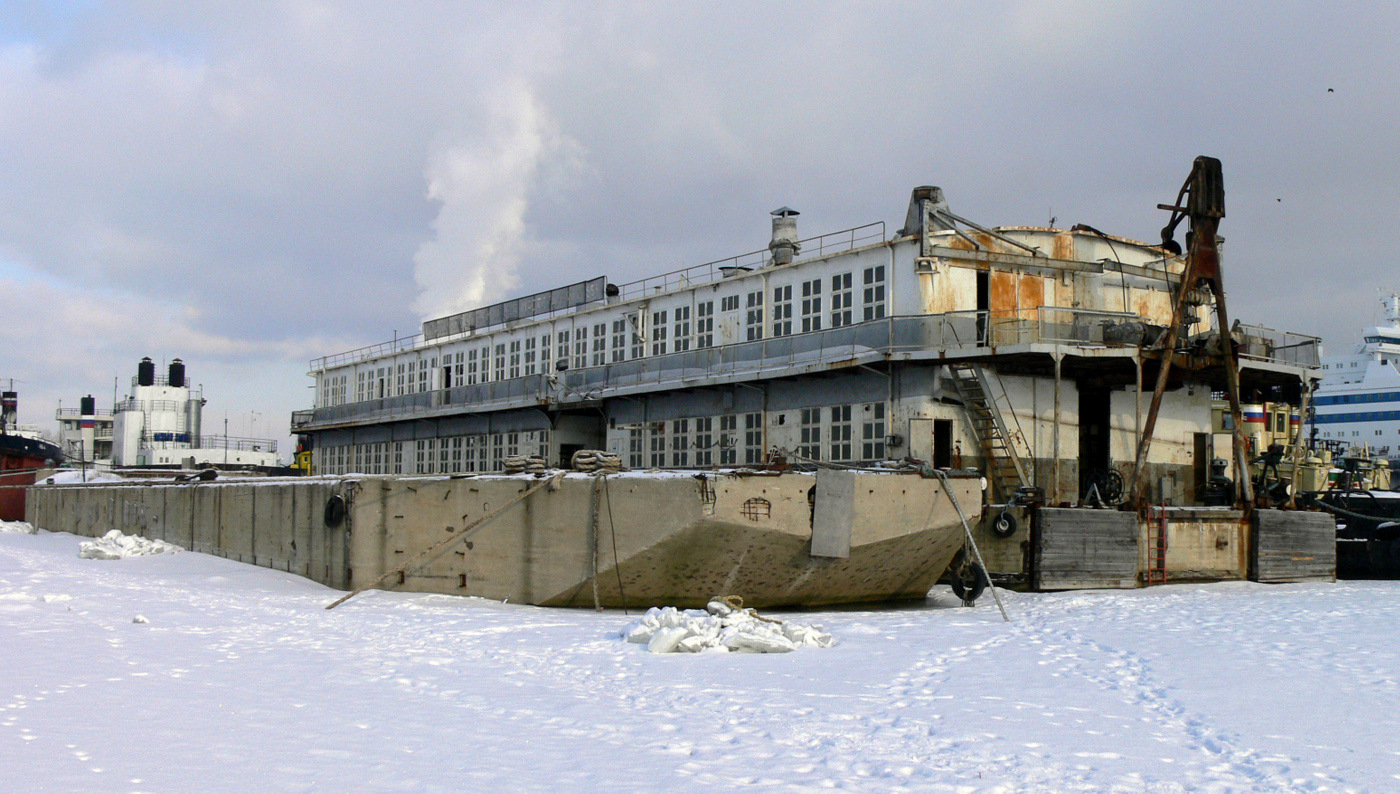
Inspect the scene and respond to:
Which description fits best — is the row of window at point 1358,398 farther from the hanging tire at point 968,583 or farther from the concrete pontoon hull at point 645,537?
the concrete pontoon hull at point 645,537

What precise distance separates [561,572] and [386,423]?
28058 millimetres

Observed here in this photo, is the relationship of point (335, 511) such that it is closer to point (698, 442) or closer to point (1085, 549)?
point (698, 442)

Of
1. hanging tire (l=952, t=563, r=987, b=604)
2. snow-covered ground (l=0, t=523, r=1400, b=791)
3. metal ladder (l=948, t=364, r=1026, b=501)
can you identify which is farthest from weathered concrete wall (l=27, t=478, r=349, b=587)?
metal ladder (l=948, t=364, r=1026, b=501)

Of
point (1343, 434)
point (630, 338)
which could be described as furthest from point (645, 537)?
point (1343, 434)

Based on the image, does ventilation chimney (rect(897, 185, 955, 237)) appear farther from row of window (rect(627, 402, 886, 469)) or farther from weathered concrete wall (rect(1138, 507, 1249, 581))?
weathered concrete wall (rect(1138, 507, 1249, 581))

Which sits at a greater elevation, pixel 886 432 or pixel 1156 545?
pixel 886 432

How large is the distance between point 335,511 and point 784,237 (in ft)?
49.7

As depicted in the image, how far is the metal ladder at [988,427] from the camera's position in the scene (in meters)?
24.0

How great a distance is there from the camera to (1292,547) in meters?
25.1

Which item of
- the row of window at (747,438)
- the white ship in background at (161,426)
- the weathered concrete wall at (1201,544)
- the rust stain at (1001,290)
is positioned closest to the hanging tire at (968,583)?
the row of window at (747,438)

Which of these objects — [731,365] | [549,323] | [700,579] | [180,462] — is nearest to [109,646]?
[700,579]

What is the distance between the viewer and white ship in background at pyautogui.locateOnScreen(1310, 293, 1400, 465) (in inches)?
3302

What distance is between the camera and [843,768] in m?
8.32

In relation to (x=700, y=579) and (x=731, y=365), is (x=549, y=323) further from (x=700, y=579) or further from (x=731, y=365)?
(x=700, y=579)
